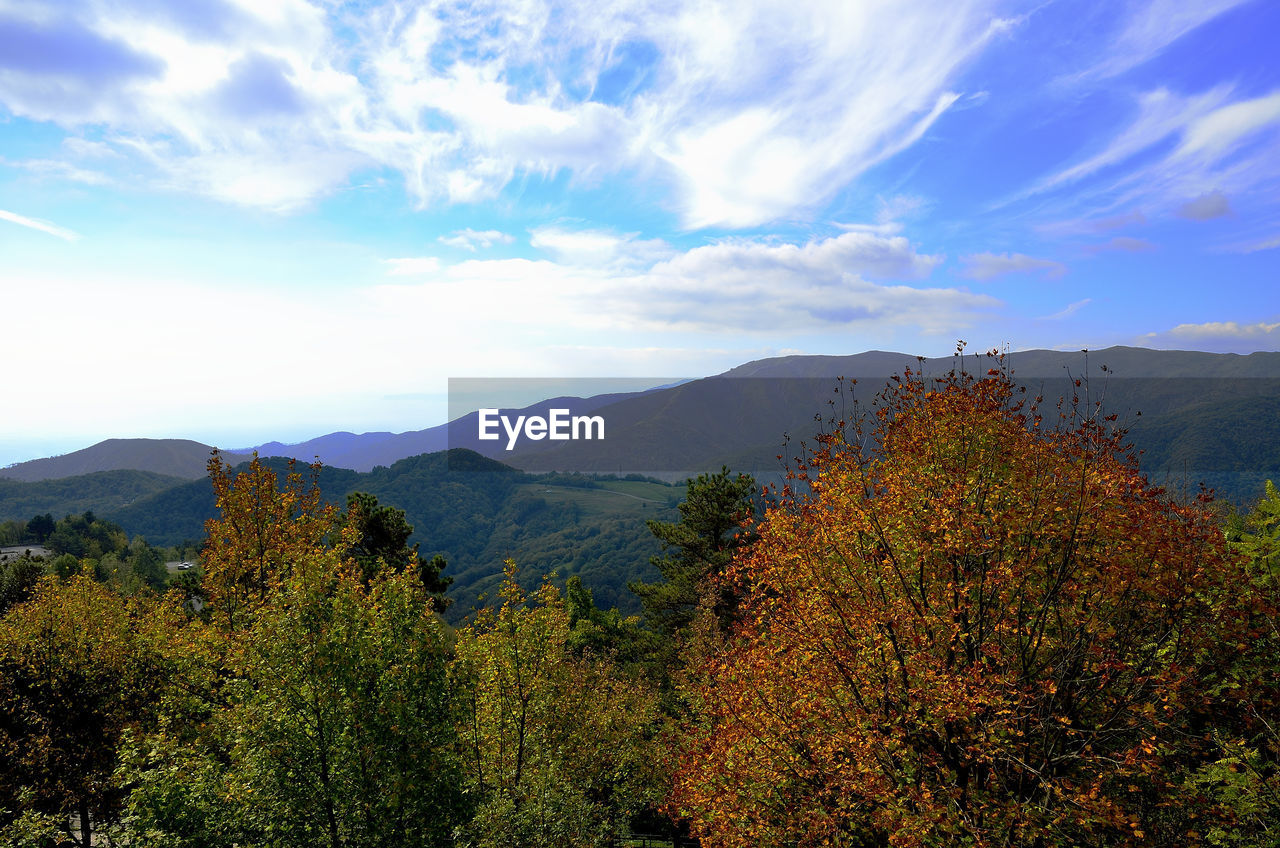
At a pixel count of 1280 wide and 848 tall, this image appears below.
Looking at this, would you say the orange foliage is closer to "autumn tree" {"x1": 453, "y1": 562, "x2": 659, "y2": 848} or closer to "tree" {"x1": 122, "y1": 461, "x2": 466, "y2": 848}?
"autumn tree" {"x1": 453, "y1": 562, "x2": 659, "y2": 848}

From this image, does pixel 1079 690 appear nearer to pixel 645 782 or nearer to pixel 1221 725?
pixel 1221 725

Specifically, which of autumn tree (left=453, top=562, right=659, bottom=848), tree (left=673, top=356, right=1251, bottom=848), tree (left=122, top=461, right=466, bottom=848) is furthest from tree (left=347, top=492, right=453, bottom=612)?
tree (left=673, top=356, right=1251, bottom=848)

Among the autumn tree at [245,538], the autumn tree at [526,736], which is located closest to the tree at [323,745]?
the autumn tree at [526,736]

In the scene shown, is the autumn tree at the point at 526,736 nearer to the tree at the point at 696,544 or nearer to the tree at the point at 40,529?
the tree at the point at 696,544

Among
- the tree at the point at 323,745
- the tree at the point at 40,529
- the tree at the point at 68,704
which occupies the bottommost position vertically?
the tree at the point at 40,529

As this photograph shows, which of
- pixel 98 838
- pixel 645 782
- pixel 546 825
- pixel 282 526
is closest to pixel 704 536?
pixel 645 782

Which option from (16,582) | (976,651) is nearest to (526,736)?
(976,651)
